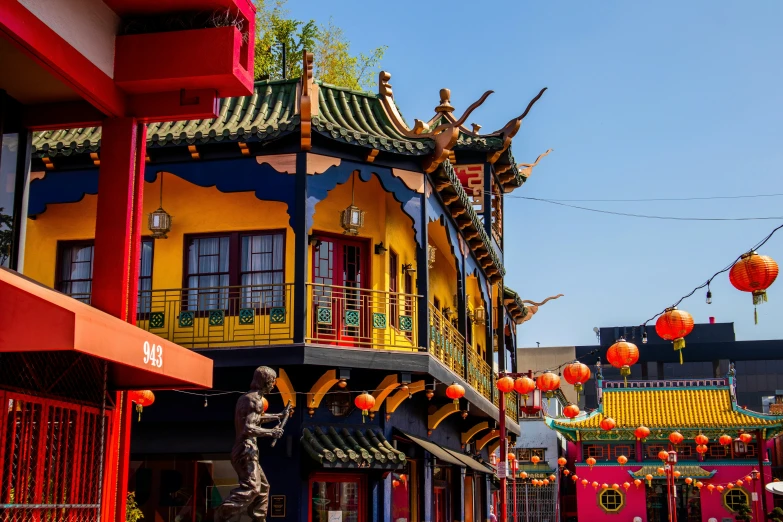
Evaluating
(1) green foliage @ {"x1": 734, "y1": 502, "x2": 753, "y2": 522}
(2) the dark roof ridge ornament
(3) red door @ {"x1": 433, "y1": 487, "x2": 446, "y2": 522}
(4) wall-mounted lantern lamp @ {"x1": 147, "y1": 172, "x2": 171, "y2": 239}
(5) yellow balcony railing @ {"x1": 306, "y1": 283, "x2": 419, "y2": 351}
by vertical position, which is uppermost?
(2) the dark roof ridge ornament

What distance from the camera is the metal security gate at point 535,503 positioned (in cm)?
5259

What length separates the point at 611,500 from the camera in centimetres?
5169

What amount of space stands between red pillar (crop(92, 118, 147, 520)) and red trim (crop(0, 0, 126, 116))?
0.33 metres

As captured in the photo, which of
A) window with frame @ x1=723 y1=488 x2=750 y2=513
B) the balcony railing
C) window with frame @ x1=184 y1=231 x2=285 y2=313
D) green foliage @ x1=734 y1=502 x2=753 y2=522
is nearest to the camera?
window with frame @ x1=184 y1=231 x2=285 y2=313

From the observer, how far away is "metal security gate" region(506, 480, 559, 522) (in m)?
52.6

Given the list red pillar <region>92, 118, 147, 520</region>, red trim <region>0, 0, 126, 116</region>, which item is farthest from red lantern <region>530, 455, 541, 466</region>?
red trim <region>0, 0, 126, 116</region>

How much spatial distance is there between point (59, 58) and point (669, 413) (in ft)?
157

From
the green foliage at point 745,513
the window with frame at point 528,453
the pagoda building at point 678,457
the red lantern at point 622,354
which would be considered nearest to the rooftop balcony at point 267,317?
the red lantern at point 622,354

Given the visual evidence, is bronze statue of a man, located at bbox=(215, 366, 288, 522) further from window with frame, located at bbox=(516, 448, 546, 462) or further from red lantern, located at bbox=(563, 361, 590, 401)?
window with frame, located at bbox=(516, 448, 546, 462)

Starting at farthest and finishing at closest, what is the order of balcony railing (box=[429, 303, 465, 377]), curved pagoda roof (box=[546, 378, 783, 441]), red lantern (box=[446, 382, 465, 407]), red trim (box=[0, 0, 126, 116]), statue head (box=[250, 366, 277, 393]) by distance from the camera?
curved pagoda roof (box=[546, 378, 783, 441]) → balcony railing (box=[429, 303, 465, 377]) → red lantern (box=[446, 382, 465, 407]) → statue head (box=[250, 366, 277, 393]) → red trim (box=[0, 0, 126, 116])

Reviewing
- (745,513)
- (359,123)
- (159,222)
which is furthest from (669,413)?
(159,222)

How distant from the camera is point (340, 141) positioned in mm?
17781

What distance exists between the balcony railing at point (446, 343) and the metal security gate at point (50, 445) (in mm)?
10813

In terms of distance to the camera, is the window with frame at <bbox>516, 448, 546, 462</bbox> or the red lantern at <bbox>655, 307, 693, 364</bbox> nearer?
the red lantern at <bbox>655, 307, 693, 364</bbox>
